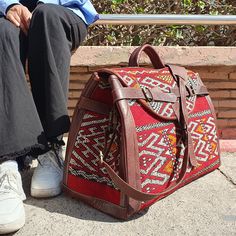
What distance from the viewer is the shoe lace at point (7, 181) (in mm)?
1751

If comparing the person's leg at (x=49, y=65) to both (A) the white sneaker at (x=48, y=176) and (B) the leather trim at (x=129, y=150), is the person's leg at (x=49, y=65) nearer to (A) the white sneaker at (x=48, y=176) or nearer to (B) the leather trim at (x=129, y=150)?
(A) the white sneaker at (x=48, y=176)

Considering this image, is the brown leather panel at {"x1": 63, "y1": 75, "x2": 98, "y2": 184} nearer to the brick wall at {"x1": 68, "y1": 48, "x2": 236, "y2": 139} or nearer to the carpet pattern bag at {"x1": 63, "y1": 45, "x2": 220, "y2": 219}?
the carpet pattern bag at {"x1": 63, "y1": 45, "x2": 220, "y2": 219}

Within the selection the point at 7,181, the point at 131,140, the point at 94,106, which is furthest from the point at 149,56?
the point at 7,181

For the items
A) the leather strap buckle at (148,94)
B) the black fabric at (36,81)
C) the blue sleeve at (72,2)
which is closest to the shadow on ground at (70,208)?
the black fabric at (36,81)

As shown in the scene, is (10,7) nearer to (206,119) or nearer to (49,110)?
(49,110)

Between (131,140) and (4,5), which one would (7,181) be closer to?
(131,140)

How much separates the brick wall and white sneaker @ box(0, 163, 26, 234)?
3.05 feet

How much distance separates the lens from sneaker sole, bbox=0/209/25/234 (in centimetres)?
159

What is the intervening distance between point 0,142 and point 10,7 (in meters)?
0.69

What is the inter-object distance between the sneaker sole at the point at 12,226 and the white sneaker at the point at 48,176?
0.85 ft

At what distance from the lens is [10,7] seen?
2.09 meters

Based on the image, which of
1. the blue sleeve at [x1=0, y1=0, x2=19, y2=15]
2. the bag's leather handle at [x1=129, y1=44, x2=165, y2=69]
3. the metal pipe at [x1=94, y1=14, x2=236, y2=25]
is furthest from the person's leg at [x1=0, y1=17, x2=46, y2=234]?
the metal pipe at [x1=94, y1=14, x2=236, y2=25]

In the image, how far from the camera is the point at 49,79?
198 cm

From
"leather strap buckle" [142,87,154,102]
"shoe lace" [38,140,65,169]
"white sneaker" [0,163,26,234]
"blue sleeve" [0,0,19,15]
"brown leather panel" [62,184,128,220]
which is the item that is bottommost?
"brown leather panel" [62,184,128,220]
